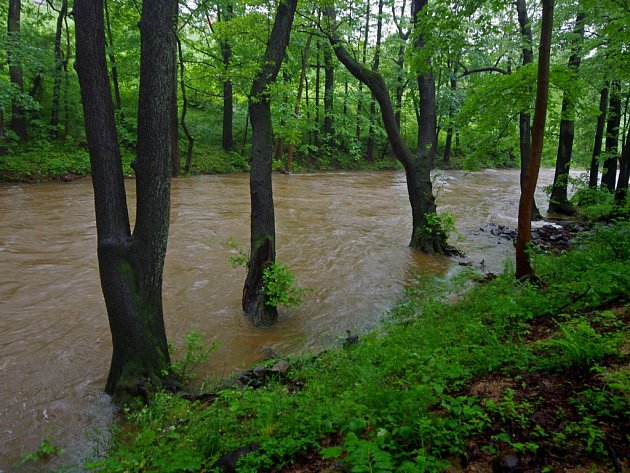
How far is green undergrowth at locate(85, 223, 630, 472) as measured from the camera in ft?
8.32

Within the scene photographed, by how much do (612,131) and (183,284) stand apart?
1710 centimetres

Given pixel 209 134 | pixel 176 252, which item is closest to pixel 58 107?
pixel 209 134

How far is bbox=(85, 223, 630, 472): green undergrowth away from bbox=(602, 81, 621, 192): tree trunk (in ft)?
38.9

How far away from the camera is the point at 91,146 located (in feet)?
14.7

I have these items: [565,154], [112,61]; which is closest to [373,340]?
[565,154]

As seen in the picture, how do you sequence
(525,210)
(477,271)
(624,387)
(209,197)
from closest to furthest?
1. (624,387)
2. (525,210)
3. (477,271)
4. (209,197)

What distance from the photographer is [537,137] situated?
6098 millimetres

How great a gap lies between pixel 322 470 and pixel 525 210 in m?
5.30

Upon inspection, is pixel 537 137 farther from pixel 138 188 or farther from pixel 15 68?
pixel 15 68

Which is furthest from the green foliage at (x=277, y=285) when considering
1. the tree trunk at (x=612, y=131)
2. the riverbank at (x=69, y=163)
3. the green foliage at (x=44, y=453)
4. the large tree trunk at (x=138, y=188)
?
the tree trunk at (x=612, y=131)

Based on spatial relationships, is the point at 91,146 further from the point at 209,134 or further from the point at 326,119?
the point at 326,119

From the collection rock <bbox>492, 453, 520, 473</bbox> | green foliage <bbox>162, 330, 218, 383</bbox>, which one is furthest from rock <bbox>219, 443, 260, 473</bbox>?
green foliage <bbox>162, 330, 218, 383</bbox>

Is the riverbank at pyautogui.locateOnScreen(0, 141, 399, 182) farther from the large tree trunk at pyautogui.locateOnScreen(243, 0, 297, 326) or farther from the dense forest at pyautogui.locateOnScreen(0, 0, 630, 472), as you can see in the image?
the dense forest at pyautogui.locateOnScreen(0, 0, 630, 472)

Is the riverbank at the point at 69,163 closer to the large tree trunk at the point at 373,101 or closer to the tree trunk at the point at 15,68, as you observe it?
the tree trunk at the point at 15,68
